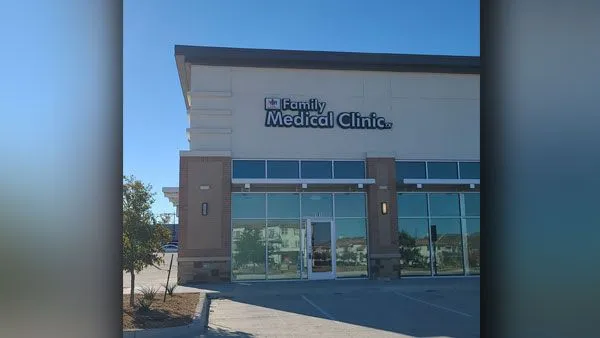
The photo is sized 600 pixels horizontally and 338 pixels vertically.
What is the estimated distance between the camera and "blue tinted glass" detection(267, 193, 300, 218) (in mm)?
19797

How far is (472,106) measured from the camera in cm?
2161

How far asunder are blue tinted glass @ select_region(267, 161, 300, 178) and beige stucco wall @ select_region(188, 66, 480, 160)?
12.9 inches

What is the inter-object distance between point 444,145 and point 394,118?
2.27m

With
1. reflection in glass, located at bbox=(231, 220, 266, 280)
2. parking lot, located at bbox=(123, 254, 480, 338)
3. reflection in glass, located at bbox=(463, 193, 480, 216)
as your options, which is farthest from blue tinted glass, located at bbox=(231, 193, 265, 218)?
reflection in glass, located at bbox=(463, 193, 480, 216)

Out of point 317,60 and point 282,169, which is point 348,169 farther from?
point 317,60

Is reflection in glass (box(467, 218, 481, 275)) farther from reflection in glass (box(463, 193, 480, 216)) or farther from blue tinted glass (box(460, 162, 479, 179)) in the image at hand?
blue tinted glass (box(460, 162, 479, 179))

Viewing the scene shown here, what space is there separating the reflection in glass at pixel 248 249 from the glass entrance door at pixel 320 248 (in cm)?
169

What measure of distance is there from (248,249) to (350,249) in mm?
3767

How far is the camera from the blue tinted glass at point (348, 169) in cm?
2016

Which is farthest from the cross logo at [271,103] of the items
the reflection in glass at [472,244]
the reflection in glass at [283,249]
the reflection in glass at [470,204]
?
the reflection in glass at [472,244]

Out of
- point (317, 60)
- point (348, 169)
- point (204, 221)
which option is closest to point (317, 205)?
point (348, 169)

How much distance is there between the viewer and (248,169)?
64.4ft
